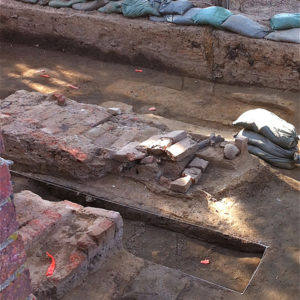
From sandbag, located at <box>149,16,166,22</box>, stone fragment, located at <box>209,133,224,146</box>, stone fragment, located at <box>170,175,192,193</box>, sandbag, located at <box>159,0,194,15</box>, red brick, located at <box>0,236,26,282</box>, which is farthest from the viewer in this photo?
sandbag, located at <box>149,16,166,22</box>

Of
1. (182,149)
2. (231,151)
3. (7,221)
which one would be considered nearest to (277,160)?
(231,151)

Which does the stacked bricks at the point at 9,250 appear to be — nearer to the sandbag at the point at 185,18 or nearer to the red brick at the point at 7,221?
the red brick at the point at 7,221

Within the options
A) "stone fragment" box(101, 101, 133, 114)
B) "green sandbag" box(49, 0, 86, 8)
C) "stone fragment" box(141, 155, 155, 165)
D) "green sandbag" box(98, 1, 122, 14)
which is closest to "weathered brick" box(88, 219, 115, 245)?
"stone fragment" box(141, 155, 155, 165)

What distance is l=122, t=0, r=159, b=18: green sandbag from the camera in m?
9.83

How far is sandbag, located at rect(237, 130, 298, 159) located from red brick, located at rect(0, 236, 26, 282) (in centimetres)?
424

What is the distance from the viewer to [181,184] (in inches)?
221

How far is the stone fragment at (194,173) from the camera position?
5762 mm

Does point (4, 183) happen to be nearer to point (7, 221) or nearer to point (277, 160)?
point (7, 221)

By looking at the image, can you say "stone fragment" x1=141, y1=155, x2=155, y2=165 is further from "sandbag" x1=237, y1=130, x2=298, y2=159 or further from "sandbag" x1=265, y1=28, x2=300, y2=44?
"sandbag" x1=265, y1=28, x2=300, y2=44

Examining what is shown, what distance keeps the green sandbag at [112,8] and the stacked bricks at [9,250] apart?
836cm

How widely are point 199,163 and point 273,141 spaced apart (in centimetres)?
110

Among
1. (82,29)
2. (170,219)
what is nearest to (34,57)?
(82,29)

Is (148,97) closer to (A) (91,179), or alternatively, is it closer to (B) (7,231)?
(A) (91,179)

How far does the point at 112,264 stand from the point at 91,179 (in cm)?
170
